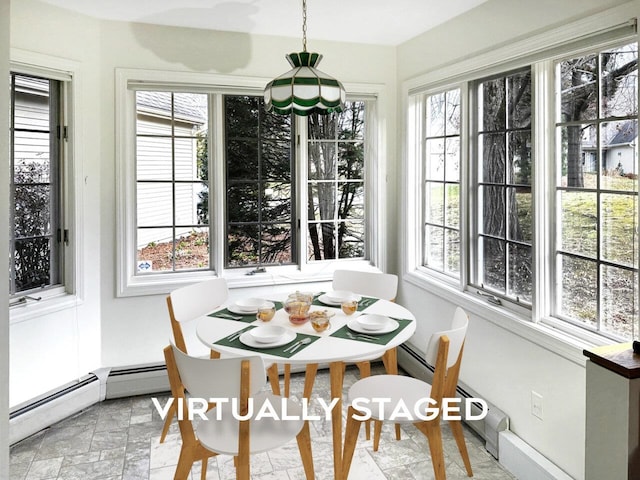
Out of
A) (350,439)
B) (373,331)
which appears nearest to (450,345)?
(373,331)

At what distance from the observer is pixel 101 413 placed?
317 centimetres

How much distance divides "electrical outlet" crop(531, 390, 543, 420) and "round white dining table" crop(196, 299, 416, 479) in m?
0.73

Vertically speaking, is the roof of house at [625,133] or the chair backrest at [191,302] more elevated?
the roof of house at [625,133]

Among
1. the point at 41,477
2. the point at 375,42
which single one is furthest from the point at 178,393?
the point at 375,42

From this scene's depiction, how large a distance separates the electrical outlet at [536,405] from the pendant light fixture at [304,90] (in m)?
1.74

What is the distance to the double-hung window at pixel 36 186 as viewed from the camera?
9.66 feet

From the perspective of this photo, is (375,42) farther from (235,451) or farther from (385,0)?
(235,451)

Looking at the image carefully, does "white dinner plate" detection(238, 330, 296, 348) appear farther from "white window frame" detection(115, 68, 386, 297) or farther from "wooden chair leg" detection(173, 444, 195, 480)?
"white window frame" detection(115, 68, 386, 297)

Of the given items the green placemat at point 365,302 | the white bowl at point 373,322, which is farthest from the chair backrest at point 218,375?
the green placemat at point 365,302

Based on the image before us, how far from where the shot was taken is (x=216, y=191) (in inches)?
142

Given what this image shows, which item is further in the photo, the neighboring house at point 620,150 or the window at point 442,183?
the window at point 442,183

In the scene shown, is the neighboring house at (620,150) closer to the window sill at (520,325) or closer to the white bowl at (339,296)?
the window sill at (520,325)

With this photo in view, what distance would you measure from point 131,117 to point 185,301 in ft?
4.64

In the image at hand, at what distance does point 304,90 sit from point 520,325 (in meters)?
1.62
